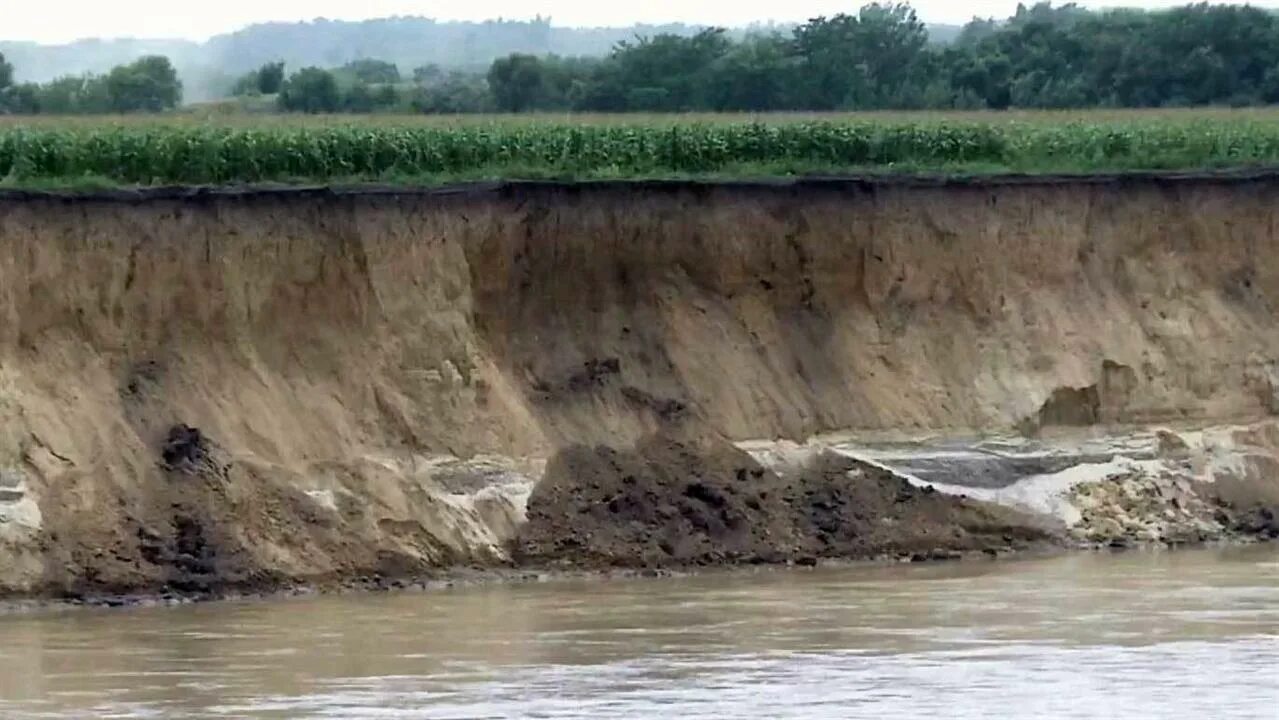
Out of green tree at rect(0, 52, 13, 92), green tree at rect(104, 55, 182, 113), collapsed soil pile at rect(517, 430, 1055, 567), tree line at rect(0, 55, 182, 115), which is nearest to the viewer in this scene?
collapsed soil pile at rect(517, 430, 1055, 567)

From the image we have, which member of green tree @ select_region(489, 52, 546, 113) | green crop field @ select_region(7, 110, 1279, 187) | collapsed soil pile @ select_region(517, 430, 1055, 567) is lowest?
collapsed soil pile @ select_region(517, 430, 1055, 567)

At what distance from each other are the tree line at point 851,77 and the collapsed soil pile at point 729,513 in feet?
64.8

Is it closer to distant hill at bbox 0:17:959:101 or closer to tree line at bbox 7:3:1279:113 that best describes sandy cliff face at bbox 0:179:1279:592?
tree line at bbox 7:3:1279:113

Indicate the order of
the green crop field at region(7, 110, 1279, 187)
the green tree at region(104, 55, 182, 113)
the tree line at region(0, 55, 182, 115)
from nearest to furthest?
the green crop field at region(7, 110, 1279, 187) → the tree line at region(0, 55, 182, 115) → the green tree at region(104, 55, 182, 113)

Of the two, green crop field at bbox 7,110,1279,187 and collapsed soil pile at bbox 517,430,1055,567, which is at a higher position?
green crop field at bbox 7,110,1279,187

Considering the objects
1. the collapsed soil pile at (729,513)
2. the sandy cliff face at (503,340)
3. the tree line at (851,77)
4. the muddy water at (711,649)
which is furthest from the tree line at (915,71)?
the muddy water at (711,649)

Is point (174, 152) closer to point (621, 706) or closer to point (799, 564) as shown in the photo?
point (799, 564)

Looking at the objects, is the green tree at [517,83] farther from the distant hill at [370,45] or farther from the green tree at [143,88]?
the distant hill at [370,45]

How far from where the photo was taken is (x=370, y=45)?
137 meters

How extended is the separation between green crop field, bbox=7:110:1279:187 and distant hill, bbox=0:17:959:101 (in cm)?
6384

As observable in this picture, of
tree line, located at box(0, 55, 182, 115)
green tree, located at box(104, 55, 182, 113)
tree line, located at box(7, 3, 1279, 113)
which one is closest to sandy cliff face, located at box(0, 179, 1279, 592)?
tree line, located at box(0, 55, 182, 115)

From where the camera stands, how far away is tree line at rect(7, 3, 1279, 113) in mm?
43312

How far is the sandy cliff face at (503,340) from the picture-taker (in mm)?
21047

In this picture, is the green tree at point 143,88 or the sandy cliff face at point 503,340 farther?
the green tree at point 143,88
